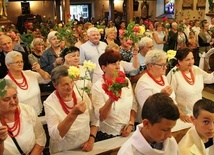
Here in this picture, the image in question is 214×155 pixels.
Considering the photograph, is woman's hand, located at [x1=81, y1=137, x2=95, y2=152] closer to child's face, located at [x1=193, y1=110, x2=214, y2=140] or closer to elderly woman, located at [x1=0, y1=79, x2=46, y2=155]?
elderly woman, located at [x1=0, y1=79, x2=46, y2=155]

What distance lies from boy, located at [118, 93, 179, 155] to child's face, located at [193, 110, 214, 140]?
492mm

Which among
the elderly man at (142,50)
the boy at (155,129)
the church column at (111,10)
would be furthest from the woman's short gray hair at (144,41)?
the church column at (111,10)

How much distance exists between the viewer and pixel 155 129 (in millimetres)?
1528

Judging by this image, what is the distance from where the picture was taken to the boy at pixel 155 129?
4.96 ft

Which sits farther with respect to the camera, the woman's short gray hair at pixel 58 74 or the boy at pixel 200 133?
the woman's short gray hair at pixel 58 74

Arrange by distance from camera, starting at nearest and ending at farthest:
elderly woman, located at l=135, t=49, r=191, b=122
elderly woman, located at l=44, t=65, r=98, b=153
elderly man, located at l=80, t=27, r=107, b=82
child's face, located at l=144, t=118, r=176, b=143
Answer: child's face, located at l=144, t=118, r=176, b=143 → elderly woman, located at l=44, t=65, r=98, b=153 → elderly woman, located at l=135, t=49, r=191, b=122 → elderly man, located at l=80, t=27, r=107, b=82

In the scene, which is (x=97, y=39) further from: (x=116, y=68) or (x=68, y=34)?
(x=116, y=68)

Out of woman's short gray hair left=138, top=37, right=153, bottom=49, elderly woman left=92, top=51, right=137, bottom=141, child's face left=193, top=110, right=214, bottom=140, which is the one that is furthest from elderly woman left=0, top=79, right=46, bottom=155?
woman's short gray hair left=138, top=37, right=153, bottom=49

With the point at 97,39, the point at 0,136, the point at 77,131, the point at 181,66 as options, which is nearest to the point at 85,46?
the point at 97,39

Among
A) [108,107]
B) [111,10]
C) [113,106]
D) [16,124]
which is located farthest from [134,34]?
[111,10]

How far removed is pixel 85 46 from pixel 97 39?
0.68ft

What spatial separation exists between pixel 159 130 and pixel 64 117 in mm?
986

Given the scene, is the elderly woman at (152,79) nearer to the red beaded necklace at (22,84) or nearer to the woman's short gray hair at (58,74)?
the woman's short gray hair at (58,74)

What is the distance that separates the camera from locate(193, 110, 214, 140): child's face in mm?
1991
